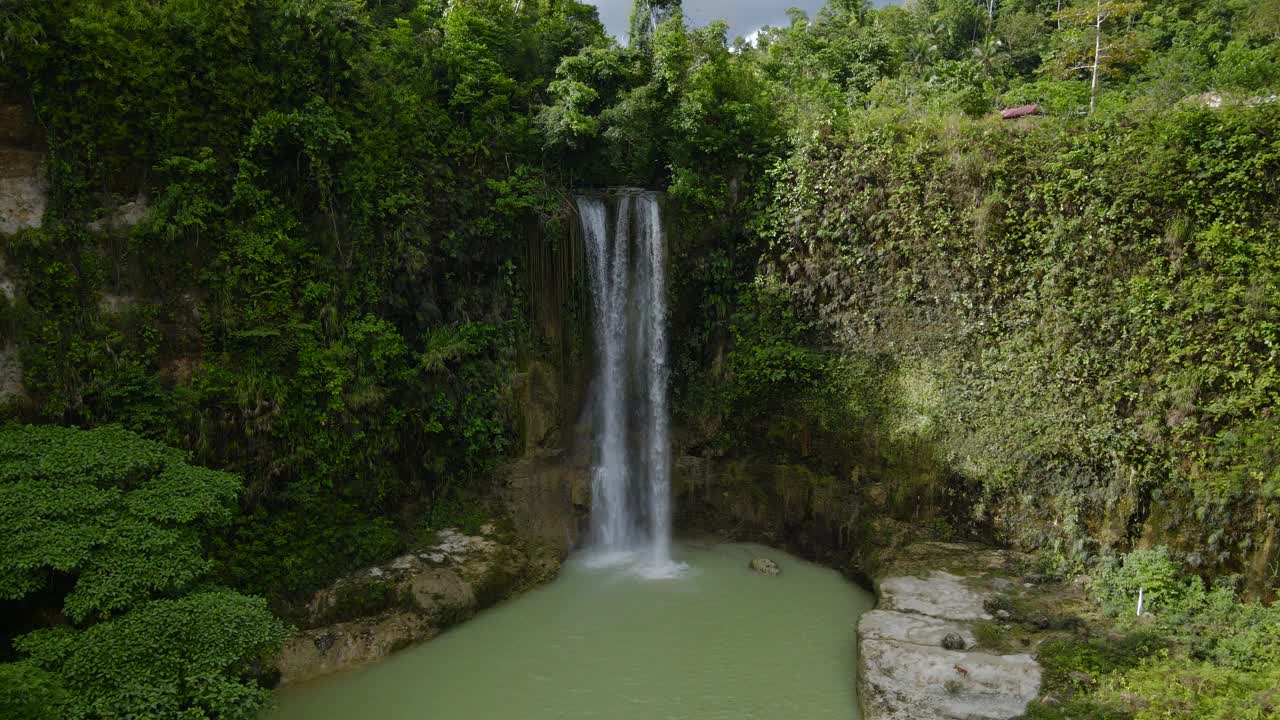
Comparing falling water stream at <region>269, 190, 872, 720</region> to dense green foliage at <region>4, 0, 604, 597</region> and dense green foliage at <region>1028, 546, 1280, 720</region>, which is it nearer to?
dense green foliage at <region>4, 0, 604, 597</region>

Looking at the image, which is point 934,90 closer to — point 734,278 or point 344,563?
point 734,278

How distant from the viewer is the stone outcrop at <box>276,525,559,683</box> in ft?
27.1

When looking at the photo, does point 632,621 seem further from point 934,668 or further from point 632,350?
point 632,350

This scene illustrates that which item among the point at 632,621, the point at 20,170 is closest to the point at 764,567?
the point at 632,621

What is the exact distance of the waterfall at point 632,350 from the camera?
12.6 metres

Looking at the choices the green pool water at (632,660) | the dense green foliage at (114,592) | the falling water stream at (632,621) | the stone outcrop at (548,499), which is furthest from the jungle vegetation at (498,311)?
the green pool water at (632,660)

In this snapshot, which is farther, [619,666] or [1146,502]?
[1146,502]

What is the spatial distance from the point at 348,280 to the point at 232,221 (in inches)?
61.6

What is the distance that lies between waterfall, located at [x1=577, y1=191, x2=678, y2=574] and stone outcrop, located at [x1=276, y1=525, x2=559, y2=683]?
2.60 m

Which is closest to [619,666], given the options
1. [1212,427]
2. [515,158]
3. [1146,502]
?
[1146,502]

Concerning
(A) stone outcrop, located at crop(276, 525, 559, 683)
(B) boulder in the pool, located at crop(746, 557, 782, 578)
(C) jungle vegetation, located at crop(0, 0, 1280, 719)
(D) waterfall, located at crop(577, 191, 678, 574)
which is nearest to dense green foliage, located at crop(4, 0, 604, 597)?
(C) jungle vegetation, located at crop(0, 0, 1280, 719)

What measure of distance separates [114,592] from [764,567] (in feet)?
27.1

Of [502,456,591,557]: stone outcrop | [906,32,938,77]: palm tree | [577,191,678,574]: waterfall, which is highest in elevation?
[906,32,938,77]: palm tree

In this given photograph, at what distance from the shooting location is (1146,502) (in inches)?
355
